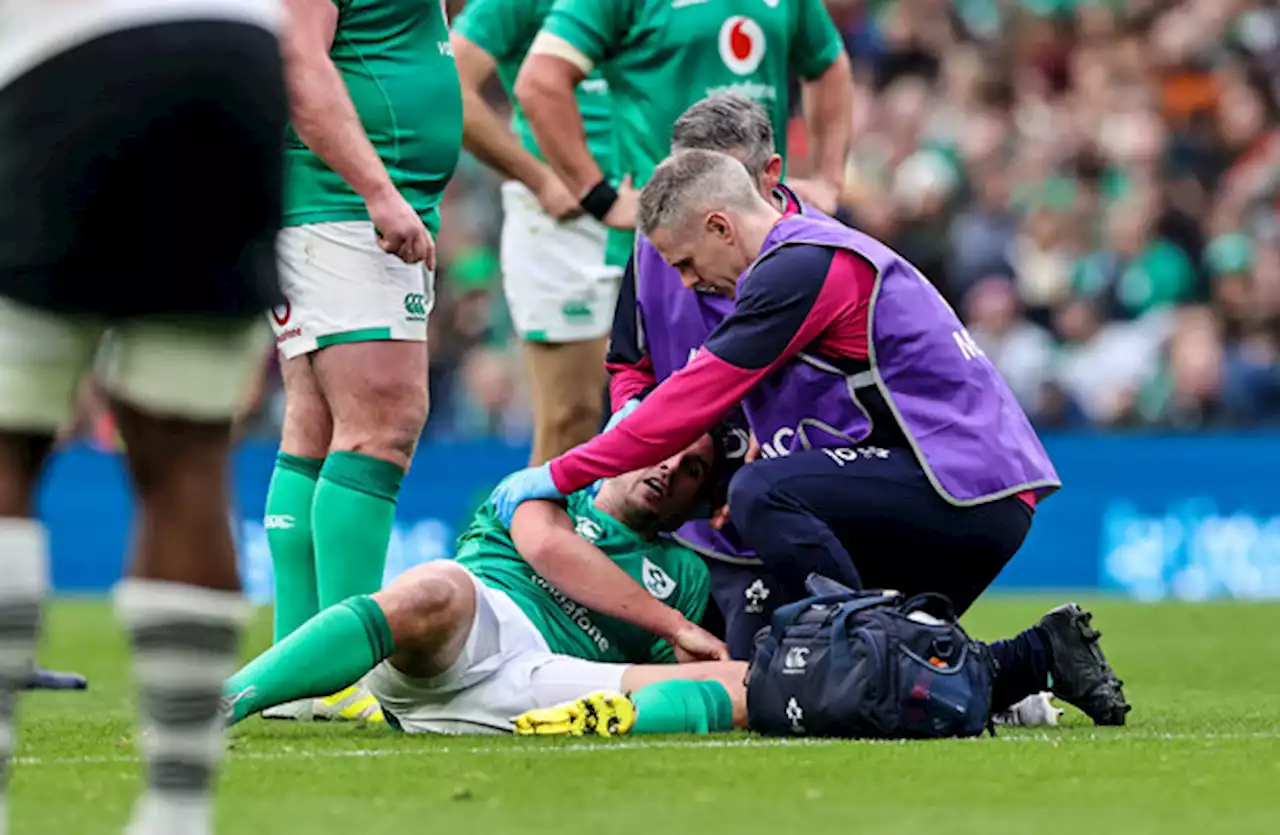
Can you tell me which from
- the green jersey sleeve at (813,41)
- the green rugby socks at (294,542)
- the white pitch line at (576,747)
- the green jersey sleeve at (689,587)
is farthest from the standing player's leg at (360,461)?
the green jersey sleeve at (813,41)

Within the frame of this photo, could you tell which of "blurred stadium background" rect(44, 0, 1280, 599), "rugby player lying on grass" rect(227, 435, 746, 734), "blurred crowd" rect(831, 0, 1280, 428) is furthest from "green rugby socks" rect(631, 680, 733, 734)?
"blurred crowd" rect(831, 0, 1280, 428)

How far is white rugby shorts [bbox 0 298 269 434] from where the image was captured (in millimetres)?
3035

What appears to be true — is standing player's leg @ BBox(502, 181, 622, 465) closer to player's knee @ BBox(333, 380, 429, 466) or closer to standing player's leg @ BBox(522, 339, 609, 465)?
standing player's leg @ BBox(522, 339, 609, 465)

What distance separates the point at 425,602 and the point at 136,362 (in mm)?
1813

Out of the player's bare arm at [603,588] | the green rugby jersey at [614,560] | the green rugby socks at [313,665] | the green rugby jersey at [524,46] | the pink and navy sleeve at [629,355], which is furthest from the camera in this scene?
the green rugby jersey at [524,46]

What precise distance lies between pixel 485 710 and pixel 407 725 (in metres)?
0.21

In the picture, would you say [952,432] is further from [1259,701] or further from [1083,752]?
[1259,701]

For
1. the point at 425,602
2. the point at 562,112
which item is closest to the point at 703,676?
the point at 425,602

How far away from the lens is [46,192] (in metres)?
2.98

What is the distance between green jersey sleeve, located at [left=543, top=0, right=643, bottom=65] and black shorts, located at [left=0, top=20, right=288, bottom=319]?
4.25 metres

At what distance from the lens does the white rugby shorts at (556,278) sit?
7898 mm

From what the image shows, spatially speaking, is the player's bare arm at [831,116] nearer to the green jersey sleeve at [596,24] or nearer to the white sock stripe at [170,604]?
the green jersey sleeve at [596,24]

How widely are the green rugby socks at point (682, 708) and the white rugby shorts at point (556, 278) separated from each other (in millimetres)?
3030

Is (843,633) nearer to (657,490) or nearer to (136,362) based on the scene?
(657,490)
